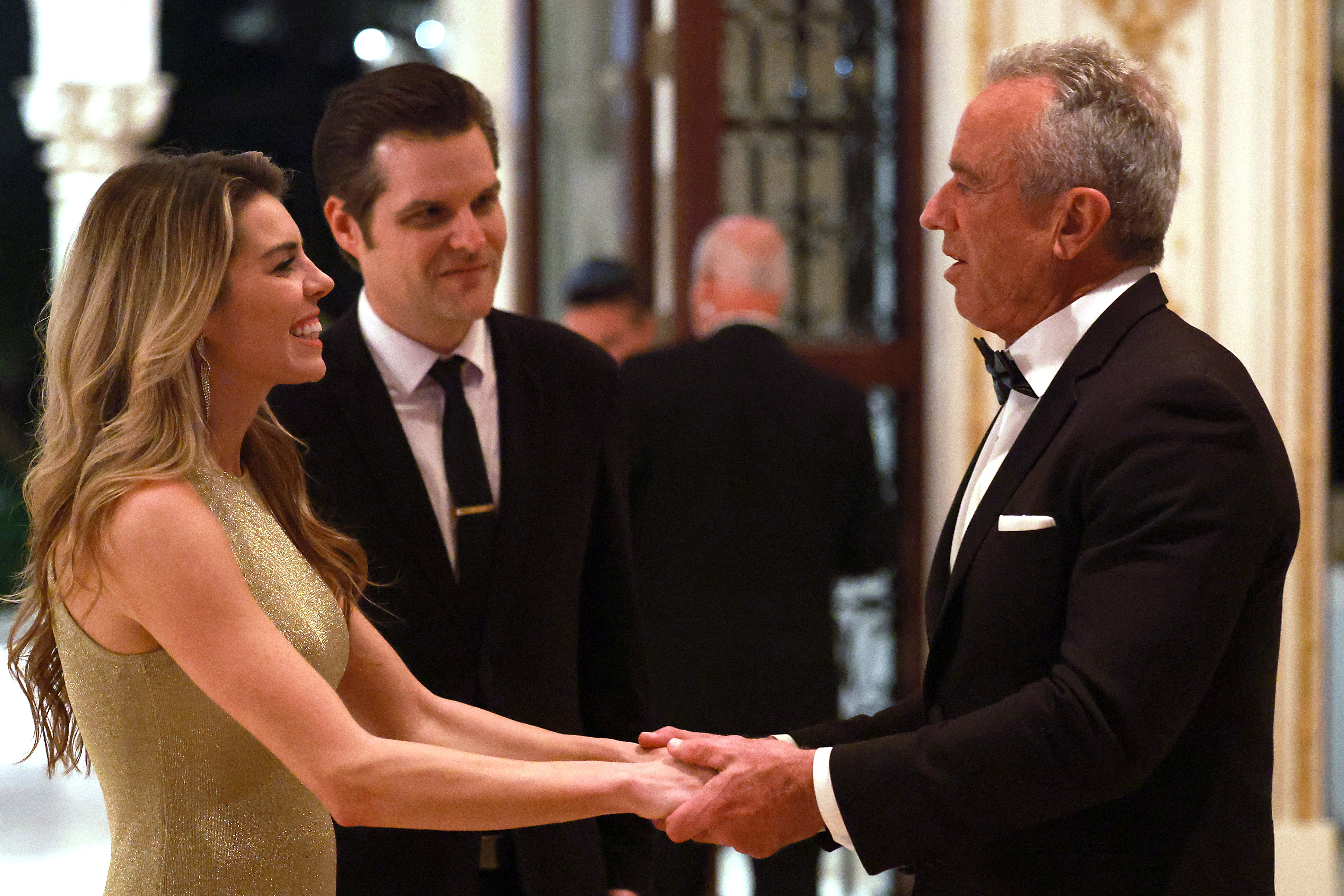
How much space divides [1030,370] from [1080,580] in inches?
13.8

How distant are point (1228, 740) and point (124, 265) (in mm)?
1388

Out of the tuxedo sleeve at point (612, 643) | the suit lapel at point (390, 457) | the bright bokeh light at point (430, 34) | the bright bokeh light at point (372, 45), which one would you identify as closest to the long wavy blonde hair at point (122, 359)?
the suit lapel at point (390, 457)

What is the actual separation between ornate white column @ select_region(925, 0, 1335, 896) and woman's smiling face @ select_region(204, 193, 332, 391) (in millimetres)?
2945

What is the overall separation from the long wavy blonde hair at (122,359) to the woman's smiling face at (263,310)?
0.08 feet

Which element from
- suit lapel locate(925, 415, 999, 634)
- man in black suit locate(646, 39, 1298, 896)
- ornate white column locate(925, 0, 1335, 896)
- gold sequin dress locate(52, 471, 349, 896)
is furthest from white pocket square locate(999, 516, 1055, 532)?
ornate white column locate(925, 0, 1335, 896)

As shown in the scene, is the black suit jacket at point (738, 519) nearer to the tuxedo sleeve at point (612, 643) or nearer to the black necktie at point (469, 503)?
the tuxedo sleeve at point (612, 643)

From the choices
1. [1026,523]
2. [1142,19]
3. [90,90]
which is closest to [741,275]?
[1142,19]

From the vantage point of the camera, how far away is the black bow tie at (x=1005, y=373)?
6.19 ft

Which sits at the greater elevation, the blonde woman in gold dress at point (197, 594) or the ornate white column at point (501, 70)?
the ornate white column at point (501, 70)

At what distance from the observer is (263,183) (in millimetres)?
1921

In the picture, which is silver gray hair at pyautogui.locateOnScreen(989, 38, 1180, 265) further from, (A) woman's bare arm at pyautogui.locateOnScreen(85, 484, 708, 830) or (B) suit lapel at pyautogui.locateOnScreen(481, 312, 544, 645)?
(A) woman's bare arm at pyautogui.locateOnScreen(85, 484, 708, 830)

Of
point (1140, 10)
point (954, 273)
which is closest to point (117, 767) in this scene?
point (954, 273)

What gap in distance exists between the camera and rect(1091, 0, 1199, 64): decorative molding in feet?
15.0

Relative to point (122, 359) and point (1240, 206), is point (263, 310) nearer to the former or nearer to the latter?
point (122, 359)
